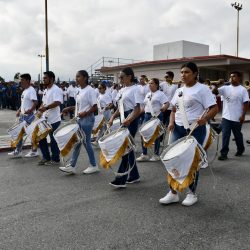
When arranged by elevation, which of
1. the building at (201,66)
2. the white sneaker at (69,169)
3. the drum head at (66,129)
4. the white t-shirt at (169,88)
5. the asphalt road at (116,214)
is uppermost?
the building at (201,66)

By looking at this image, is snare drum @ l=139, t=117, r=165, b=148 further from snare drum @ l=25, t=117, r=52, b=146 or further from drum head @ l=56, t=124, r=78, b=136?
snare drum @ l=25, t=117, r=52, b=146

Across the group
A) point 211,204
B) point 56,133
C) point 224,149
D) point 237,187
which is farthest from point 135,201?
point 224,149

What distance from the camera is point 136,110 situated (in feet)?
18.7

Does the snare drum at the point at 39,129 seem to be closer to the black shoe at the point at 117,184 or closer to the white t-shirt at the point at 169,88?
the black shoe at the point at 117,184

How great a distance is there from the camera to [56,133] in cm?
654

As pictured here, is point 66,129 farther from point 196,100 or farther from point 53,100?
point 196,100

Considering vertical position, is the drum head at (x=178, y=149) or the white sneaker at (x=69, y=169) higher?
the drum head at (x=178, y=149)

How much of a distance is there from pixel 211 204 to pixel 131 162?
4.77 ft

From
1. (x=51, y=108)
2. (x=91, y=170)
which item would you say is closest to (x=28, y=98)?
(x=51, y=108)

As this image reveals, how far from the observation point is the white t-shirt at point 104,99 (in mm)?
10570

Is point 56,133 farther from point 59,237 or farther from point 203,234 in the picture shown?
point 203,234

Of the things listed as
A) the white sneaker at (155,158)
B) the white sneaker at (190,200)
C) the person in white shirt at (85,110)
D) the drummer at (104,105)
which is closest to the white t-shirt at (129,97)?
the person in white shirt at (85,110)

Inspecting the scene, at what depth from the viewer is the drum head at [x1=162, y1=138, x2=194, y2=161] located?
4415 millimetres

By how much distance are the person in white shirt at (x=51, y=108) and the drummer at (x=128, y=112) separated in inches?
67.7
